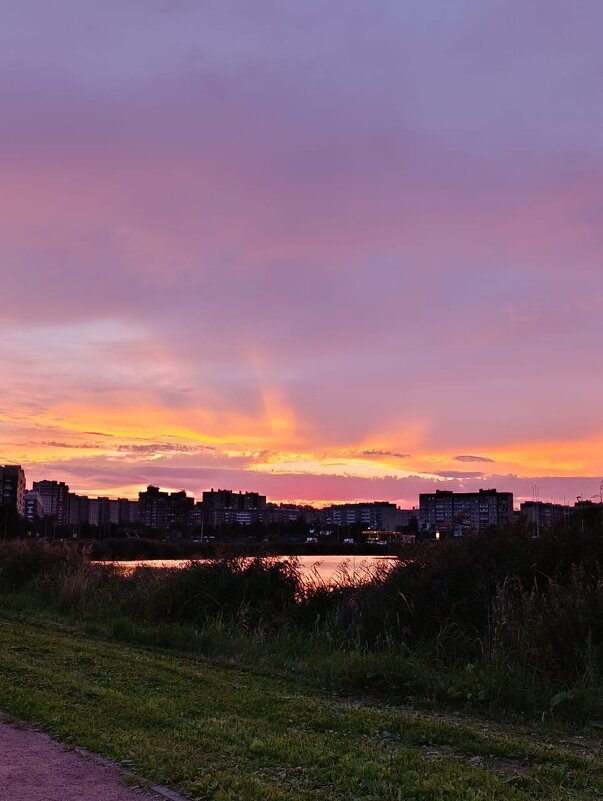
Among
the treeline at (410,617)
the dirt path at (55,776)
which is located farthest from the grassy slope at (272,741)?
the treeline at (410,617)

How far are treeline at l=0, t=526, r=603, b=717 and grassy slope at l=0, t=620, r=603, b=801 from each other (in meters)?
1.49

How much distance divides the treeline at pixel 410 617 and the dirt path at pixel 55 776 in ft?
17.2

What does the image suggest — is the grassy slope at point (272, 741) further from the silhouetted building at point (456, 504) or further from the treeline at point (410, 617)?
the silhouetted building at point (456, 504)

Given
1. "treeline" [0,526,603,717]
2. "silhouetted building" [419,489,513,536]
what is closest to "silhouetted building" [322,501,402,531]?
"silhouetted building" [419,489,513,536]

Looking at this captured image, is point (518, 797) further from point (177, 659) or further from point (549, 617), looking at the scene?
point (177, 659)

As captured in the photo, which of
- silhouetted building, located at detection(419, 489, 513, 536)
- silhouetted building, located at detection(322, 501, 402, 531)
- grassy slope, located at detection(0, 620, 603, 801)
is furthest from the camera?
silhouetted building, located at detection(322, 501, 402, 531)

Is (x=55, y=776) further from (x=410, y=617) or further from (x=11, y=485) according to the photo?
(x=11, y=485)

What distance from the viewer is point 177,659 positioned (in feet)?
39.2

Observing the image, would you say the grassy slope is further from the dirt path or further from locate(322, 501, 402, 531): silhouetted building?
locate(322, 501, 402, 531): silhouetted building

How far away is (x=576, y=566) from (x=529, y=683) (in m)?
3.64

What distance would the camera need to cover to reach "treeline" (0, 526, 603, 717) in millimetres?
10172

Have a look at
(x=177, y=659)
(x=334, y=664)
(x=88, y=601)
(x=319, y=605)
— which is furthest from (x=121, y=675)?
(x=88, y=601)

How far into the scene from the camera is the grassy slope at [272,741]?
5.32 meters

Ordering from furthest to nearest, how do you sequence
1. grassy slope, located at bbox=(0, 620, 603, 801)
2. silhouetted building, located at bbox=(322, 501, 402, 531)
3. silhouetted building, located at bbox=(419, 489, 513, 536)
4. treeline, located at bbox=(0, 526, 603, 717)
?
silhouetted building, located at bbox=(322, 501, 402, 531) < silhouetted building, located at bbox=(419, 489, 513, 536) < treeline, located at bbox=(0, 526, 603, 717) < grassy slope, located at bbox=(0, 620, 603, 801)
